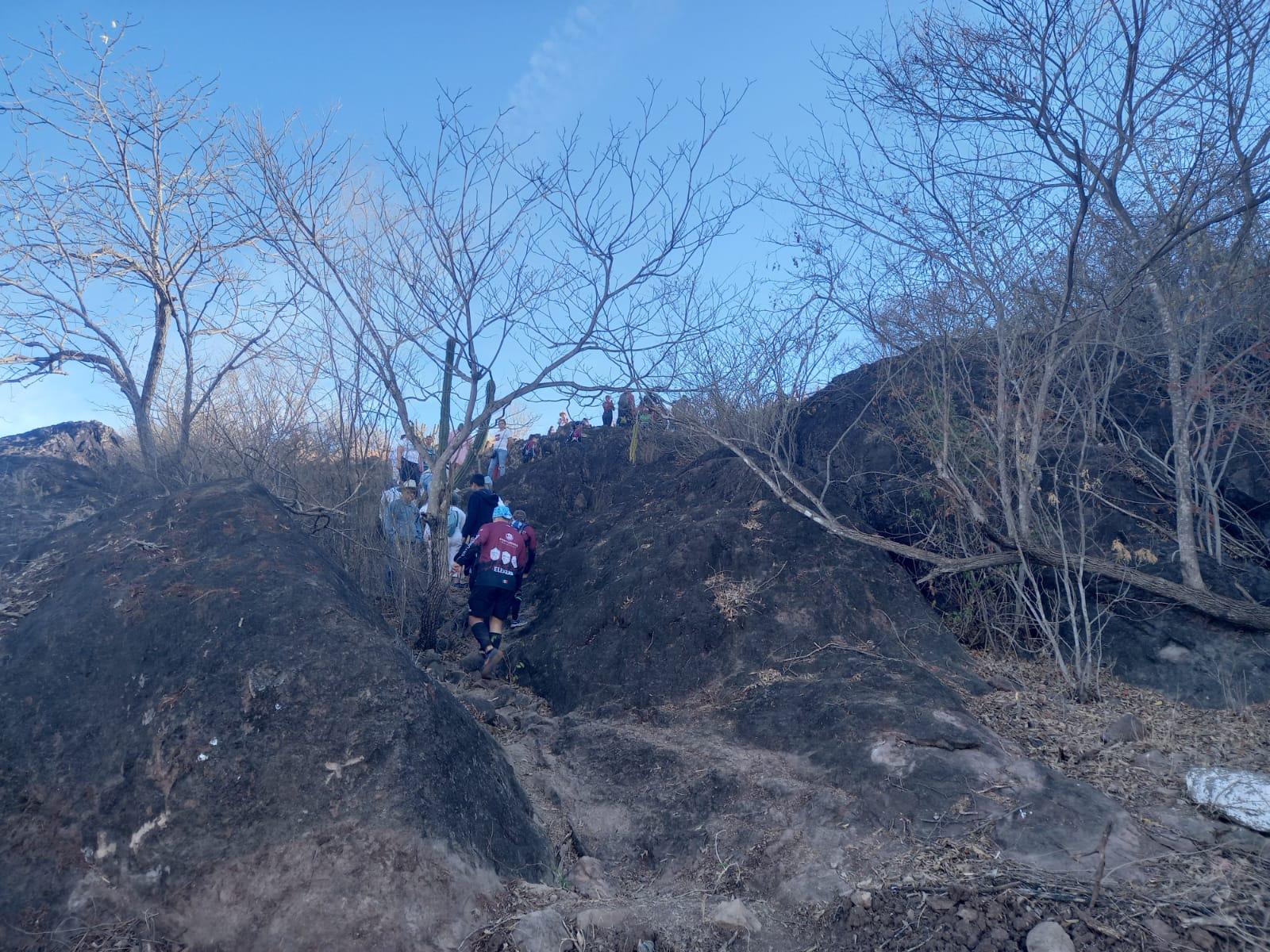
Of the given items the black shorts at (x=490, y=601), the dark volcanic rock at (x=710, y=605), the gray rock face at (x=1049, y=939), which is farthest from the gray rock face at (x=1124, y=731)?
the black shorts at (x=490, y=601)

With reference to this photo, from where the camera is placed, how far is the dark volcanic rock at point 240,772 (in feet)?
11.6

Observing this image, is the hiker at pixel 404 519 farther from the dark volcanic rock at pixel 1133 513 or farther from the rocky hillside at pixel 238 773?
the dark volcanic rock at pixel 1133 513

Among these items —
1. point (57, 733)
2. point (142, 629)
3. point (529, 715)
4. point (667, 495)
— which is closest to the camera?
point (57, 733)

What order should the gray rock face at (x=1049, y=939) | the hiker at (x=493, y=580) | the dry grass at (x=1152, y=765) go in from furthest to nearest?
1. the hiker at (x=493, y=580)
2. the dry grass at (x=1152, y=765)
3. the gray rock face at (x=1049, y=939)

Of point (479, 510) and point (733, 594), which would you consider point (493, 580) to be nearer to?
point (479, 510)

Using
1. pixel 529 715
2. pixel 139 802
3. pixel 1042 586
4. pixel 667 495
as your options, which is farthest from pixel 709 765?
pixel 667 495

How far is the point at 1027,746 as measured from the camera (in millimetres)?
5125

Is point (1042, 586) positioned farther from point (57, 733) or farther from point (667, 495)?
point (57, 733)

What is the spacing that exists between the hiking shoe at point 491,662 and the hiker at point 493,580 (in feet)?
0.24

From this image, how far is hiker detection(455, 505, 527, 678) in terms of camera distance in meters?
7.83

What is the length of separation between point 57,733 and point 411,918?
2.10 metres

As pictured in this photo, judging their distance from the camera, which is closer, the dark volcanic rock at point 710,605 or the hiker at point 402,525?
the dark volcanic rock at point 710,605

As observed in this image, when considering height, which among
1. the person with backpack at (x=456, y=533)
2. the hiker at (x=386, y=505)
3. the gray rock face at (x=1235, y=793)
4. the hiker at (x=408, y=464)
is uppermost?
the hiker at (x=408, y=464)

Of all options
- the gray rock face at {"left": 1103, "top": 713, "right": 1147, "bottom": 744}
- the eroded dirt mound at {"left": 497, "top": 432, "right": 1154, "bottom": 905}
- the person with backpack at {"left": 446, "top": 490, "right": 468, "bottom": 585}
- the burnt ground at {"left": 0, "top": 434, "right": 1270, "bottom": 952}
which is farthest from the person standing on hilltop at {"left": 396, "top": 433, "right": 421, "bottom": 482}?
the gray rock face at {"left": 1103, "top": 713, "right": 1147, "bottom": 744}
